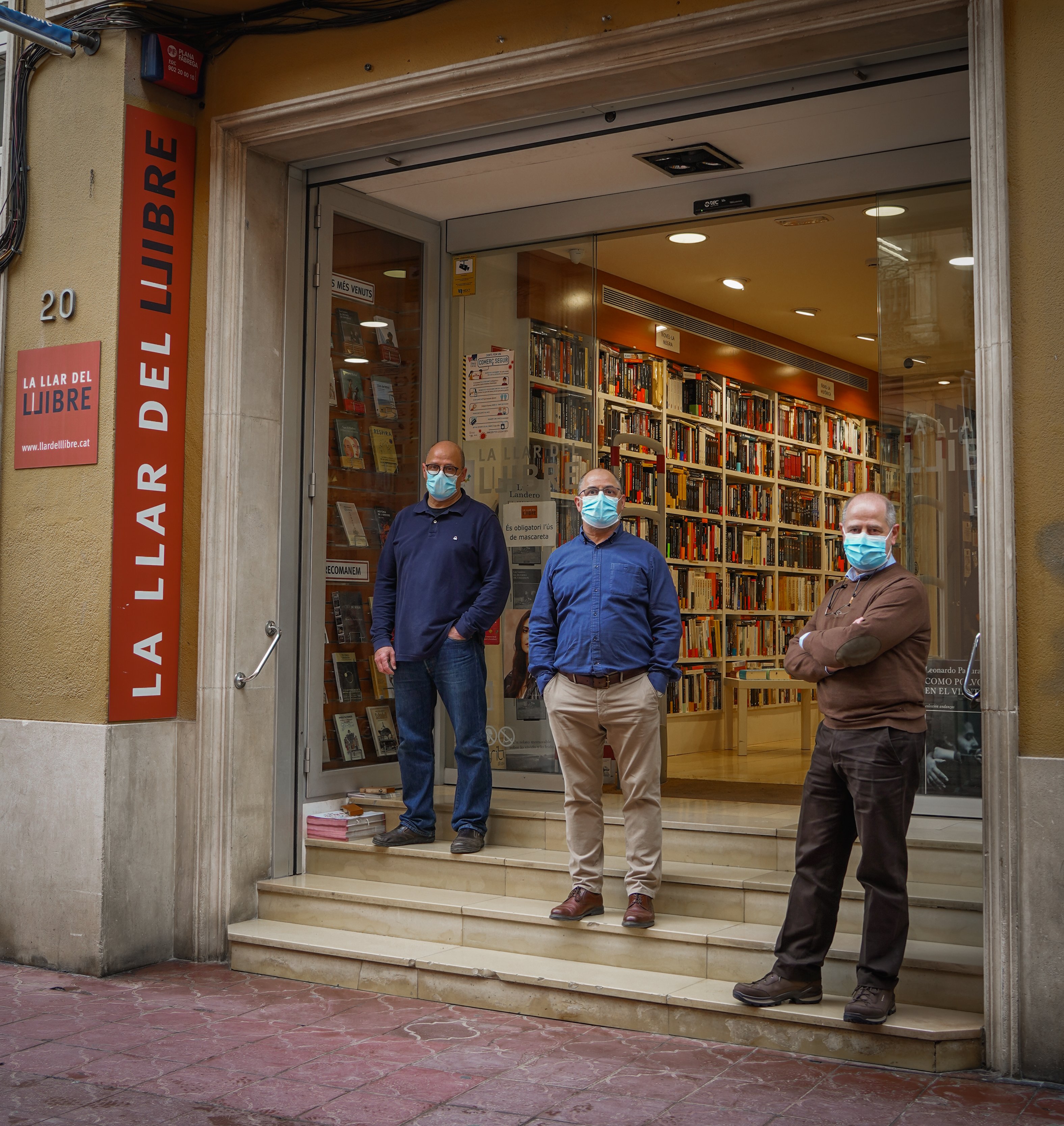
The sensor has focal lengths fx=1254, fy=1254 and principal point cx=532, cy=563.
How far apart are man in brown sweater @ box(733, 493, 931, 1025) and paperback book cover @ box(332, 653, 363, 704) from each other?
2.79 m

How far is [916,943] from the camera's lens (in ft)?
14.1

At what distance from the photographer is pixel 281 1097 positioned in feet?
12.0

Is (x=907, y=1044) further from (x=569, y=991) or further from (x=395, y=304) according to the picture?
(x=395, y=304)

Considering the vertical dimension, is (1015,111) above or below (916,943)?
above

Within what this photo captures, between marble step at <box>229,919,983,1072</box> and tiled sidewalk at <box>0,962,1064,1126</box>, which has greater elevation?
marble step at <box>229,919,983,1072</box>

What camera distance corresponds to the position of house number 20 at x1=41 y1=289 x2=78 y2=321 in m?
5.41

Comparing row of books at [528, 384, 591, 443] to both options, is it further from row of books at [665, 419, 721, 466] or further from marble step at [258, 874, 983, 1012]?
marble step at [258, 874, 983, 1012]

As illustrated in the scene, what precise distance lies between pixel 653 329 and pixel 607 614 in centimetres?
418

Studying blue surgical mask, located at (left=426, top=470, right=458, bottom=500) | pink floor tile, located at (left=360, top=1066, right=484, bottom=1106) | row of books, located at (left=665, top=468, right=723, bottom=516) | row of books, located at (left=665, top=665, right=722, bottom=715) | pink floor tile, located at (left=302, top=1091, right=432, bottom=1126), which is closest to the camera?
pink floor tile, located at (left=302, top=1091, right=432, bottom=1126)

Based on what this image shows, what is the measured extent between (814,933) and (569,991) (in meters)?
0.92

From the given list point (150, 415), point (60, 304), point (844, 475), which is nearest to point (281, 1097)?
point (150, 415)

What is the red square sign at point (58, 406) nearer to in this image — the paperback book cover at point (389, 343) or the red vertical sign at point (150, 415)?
the red vertical sign at point (150, 415)

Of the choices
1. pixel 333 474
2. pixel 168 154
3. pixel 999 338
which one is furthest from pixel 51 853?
pixel 999 338

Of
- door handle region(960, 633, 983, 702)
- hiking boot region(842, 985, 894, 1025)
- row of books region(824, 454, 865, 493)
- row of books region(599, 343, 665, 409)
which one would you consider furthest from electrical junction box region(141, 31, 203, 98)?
row of books region(824, 454, 865, 493)
